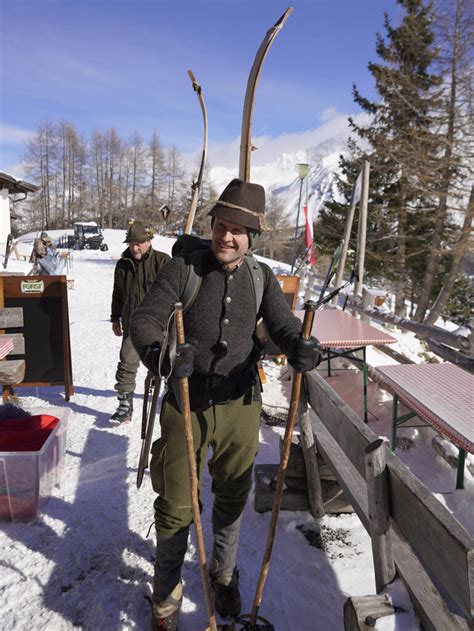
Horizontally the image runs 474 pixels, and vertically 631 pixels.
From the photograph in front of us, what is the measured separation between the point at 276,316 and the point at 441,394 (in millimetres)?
1745

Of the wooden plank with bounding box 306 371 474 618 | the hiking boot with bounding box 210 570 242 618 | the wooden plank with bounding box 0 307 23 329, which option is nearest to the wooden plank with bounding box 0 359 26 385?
the wooden plank with bounding box 0 307 23 329

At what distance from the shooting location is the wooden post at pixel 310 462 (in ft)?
10.2

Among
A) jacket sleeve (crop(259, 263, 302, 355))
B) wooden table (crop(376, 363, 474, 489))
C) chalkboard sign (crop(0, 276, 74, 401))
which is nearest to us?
jacket sleeve (crop(259, 263, 302, 355))

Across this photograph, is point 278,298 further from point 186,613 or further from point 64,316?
point 64,316

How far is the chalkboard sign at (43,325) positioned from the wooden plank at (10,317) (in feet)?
0.44

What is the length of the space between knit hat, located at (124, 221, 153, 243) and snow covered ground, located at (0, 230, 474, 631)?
77.8 inches

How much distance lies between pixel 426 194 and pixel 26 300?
1513cm

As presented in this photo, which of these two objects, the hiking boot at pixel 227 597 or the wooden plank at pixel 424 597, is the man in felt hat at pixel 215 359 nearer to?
the hiking boot at pixel 227 597

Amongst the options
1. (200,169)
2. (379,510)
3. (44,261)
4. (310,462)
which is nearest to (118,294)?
(200,169)

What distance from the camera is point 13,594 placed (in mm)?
2361

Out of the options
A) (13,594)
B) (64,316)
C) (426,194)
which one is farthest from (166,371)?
(426,194)

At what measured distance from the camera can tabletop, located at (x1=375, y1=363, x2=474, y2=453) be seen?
2.69 metres

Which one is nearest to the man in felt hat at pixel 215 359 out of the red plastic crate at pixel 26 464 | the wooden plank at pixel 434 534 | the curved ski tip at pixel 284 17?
the wooden plank at pixel 434 534

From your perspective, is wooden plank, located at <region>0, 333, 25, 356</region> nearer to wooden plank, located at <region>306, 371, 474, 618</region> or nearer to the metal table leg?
wooden plank, located at <region>306, 371, 474, 618</region>
